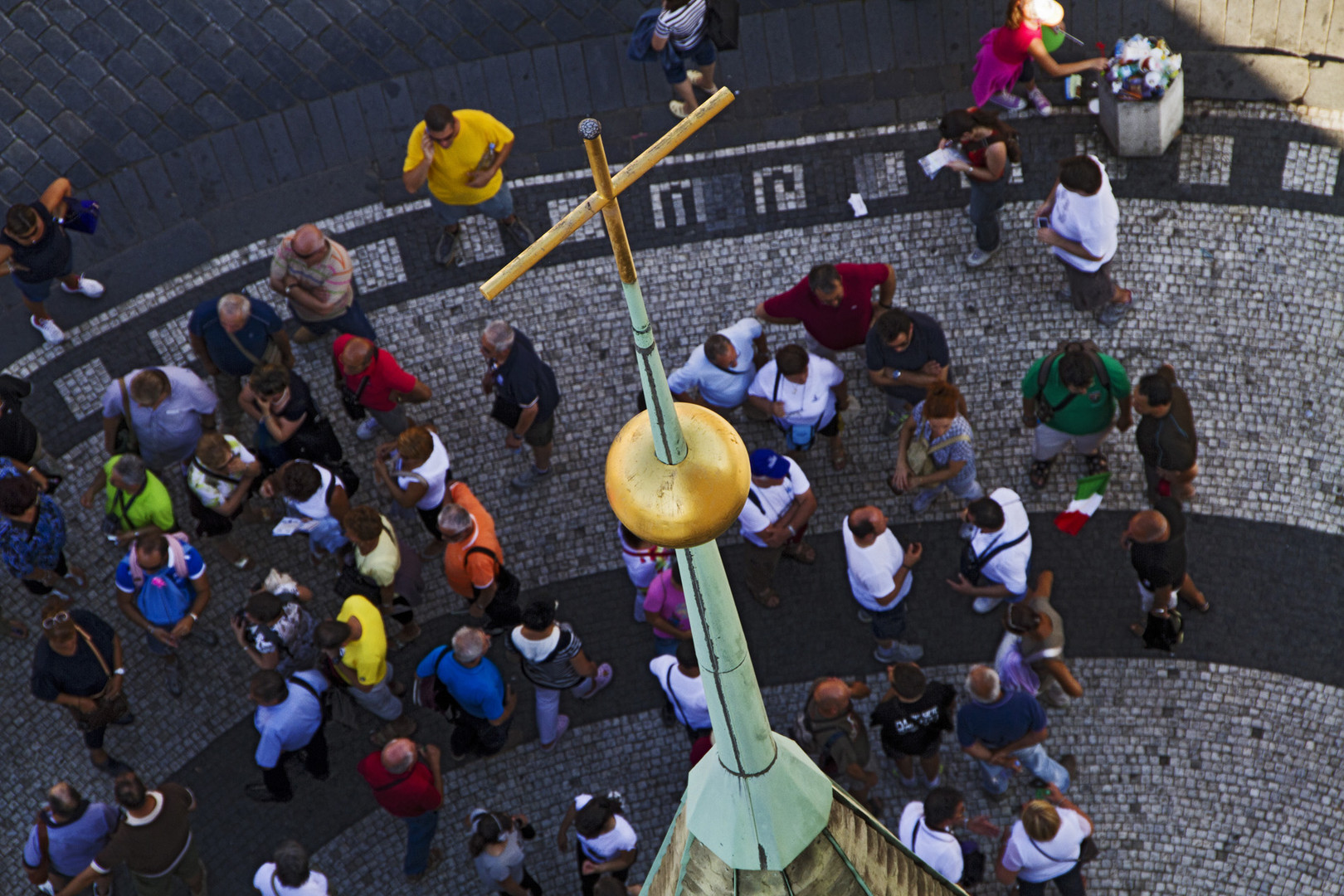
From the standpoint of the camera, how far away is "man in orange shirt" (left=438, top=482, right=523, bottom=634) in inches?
379

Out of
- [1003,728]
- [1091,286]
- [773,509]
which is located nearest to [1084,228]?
[1091,286]

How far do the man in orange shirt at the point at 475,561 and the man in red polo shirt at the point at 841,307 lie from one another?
9.08 ft

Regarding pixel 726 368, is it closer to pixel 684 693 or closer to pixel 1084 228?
pixel 684 693

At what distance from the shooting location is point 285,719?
9.37m

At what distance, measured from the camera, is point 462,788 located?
10656 millimetres

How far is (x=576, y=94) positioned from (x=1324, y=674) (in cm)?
829

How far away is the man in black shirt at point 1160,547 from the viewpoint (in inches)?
367

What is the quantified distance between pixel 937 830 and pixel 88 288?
357 inches

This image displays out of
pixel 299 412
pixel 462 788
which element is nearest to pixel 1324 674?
pixel 462 788

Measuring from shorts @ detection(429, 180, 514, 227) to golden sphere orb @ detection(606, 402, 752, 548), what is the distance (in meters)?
8.25

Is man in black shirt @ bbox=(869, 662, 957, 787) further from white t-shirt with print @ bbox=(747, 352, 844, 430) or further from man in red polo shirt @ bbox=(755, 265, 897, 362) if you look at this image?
man in red polo shirt @ bbox=(755, 265, 897, 362)

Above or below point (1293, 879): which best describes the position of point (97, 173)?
above

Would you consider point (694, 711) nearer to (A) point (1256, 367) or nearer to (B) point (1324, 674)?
(B) point (1324, 674)

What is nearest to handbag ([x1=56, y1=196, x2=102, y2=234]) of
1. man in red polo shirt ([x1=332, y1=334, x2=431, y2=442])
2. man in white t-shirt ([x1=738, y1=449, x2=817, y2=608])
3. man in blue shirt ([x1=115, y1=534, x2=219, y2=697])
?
man in red polo shirt ([x1=332, y1=334, x2=431, y2=442])
